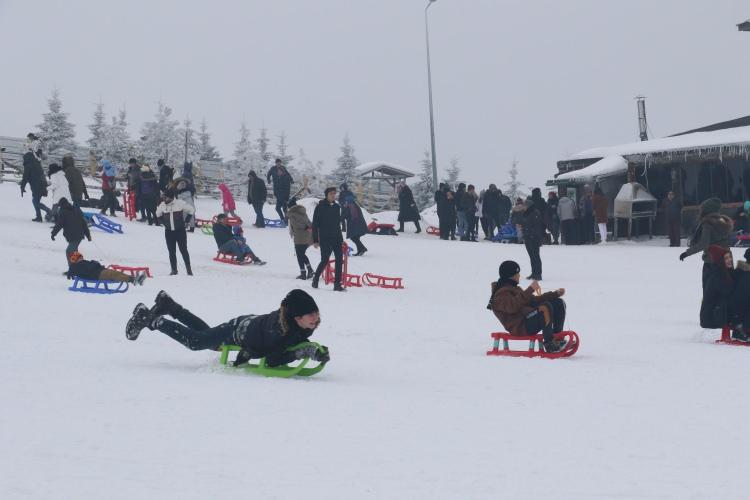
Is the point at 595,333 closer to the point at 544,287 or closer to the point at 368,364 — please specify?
the point at 368,364

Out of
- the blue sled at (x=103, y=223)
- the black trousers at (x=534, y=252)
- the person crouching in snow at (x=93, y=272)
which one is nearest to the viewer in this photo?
the person crouching in snow at (x=93, y=272)

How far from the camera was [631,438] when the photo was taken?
602 cm

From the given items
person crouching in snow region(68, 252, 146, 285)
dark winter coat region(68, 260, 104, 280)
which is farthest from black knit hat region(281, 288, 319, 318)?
dark winter coat region(68, 260, 104, 280)

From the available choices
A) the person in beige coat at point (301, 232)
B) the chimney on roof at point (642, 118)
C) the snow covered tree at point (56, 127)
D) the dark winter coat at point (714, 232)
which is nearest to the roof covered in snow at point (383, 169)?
the chimney on roof at point (642, 118)

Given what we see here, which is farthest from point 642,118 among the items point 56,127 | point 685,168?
point 56,127

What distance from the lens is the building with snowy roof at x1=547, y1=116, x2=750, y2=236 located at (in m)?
30.0

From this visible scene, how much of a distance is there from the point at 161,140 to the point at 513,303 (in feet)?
179

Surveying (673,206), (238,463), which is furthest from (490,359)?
(673,206)

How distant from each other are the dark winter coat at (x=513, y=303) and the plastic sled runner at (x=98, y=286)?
21.6 feet

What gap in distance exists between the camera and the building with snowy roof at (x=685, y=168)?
30.0m

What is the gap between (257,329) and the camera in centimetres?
779

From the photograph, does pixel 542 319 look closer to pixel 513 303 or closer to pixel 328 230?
pixel 513 303

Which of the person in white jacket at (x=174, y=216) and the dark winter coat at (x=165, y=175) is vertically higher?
the dark winter coat at (x=165, y=175)

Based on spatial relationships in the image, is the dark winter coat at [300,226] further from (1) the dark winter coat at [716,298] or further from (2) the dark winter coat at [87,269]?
(1) the dark winter coat at [716,298]
